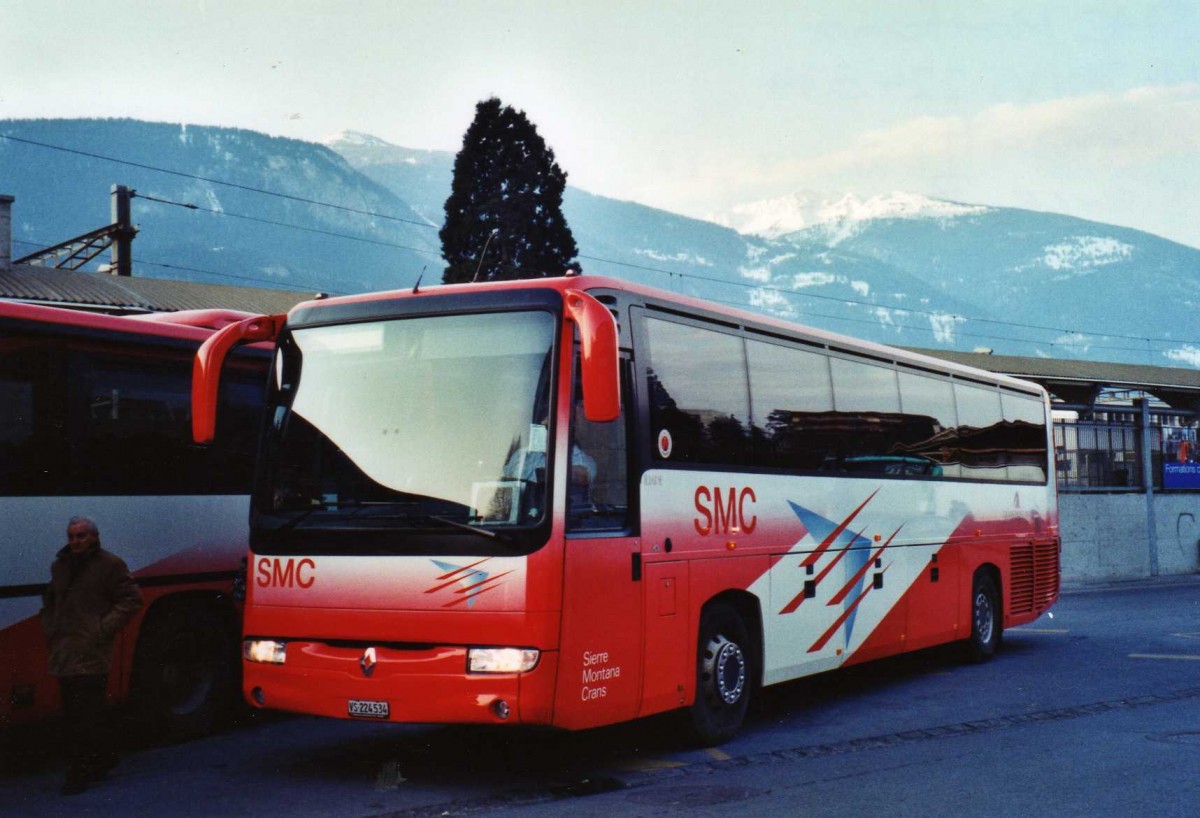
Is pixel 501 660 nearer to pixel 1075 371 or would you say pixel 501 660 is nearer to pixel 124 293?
pixel 124 293

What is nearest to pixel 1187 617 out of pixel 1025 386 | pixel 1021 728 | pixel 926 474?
pixel 1025 386

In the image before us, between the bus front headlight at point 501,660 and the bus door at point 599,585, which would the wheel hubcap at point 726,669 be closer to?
the bus door at point 599,585

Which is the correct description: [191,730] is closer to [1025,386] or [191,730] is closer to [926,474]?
[926,474]

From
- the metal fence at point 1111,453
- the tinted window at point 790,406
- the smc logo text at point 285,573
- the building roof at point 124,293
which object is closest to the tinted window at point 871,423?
the tinted window at point 790,406

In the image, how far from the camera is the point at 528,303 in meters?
8.12

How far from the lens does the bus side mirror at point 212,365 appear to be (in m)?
8.36

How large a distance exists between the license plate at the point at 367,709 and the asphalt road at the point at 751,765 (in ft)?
1.56

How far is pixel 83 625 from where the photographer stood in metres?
8.20

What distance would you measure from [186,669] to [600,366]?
4.81 m

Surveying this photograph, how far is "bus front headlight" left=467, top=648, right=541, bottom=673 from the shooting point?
761 cm

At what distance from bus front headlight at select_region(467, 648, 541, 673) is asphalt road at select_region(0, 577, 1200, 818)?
0.77 meters

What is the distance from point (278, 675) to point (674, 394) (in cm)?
323

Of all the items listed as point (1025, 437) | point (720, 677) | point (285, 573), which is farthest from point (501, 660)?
point (1025, 437)

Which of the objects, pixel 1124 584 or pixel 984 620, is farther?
pixel 1124 584
